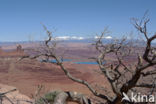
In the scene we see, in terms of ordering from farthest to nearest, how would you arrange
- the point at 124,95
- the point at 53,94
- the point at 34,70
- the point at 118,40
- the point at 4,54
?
the point at 4,54 < the point at 34,70 < the point at 118,40 < the point at 53,94 < the point at 124,95

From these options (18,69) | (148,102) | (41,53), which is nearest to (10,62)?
(18,69)

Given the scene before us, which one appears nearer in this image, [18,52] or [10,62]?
[10,62]

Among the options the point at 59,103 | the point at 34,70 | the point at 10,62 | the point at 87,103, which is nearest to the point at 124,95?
the point at 87,103

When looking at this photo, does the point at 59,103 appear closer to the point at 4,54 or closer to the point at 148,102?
the point at 148,102

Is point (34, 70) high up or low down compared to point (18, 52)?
down

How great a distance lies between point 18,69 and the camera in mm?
36219

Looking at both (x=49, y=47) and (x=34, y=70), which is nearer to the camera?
(x=49, y=47)

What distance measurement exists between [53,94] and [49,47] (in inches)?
65.2

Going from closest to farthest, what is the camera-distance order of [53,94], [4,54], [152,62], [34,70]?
1. [152,62]
2. [53,94]
3. [34,70]
4. [4,54]

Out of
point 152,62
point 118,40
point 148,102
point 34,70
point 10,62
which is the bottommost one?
point 148,102

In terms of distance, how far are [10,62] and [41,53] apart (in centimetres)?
3678

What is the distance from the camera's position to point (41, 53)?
294 inches

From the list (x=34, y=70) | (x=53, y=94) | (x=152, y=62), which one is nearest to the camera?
(x=152, y=62)

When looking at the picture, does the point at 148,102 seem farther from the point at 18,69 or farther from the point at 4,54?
the point at 4,54
